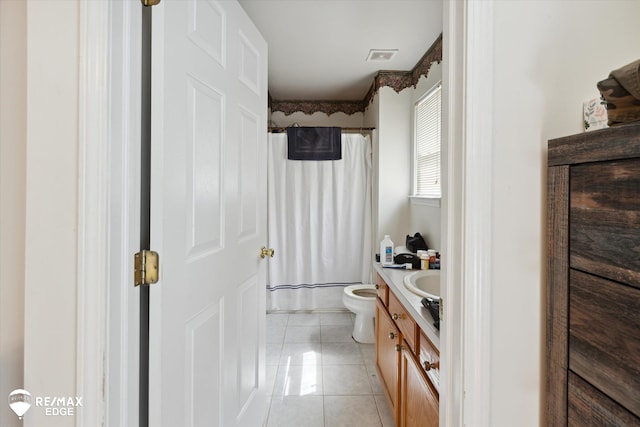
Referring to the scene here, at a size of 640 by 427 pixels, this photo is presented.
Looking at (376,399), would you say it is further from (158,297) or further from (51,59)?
(51,59)

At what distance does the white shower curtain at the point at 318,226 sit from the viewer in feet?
10.6

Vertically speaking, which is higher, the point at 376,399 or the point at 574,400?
the point at 574,400

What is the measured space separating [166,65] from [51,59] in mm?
245

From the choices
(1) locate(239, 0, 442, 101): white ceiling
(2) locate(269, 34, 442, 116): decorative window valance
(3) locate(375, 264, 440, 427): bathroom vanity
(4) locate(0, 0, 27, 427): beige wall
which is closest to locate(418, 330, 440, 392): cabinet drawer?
(3) locate(375, 264, 440, 427): bathroom vanity

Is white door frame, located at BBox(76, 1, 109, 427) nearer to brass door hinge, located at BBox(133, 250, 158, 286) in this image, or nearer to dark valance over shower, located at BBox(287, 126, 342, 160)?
brass door hinge, located at BBox(133, 250, 158, 286)

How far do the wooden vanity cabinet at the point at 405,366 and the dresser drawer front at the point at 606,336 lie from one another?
1.61 ft

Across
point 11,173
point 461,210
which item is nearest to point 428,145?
point 461,210

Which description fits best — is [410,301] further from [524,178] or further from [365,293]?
[365,293]

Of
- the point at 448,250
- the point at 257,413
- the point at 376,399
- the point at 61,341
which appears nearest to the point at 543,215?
the point at 448,250

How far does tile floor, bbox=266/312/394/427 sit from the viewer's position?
172 cm

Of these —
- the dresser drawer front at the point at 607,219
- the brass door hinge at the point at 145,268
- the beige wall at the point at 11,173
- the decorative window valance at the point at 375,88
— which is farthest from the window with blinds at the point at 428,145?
the beige wall at the point at 11,173

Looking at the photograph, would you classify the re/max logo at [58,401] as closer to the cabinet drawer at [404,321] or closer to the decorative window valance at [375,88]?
the cabinet drawer at [404,321]

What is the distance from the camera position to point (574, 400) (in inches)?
22.2

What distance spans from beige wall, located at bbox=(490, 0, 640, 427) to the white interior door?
2.62ft
